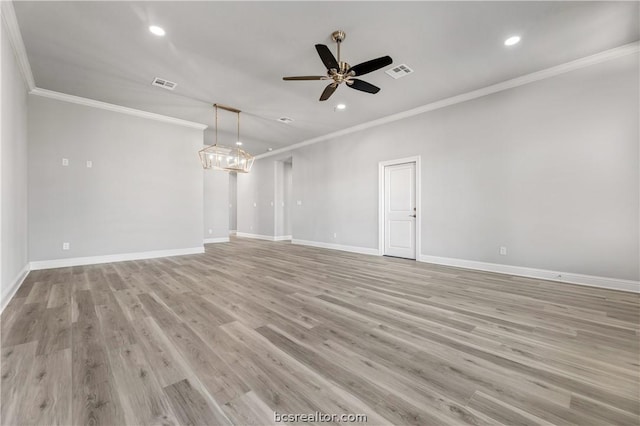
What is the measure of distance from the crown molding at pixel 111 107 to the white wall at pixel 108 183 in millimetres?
81

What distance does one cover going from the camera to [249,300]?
2.89 meters

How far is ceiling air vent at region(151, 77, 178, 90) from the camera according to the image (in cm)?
406

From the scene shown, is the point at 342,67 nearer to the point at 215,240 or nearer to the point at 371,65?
the point at 371,65

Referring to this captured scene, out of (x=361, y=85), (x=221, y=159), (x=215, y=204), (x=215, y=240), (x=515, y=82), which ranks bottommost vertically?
(x=215, y=240)

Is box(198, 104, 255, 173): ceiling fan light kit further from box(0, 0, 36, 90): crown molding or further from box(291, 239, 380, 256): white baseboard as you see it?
box(291, 239, 380, 256): white baseboard

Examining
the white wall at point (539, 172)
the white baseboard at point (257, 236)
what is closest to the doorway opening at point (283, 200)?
the white baseboard at point (257, 236)

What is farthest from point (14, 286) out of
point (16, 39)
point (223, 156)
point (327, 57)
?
→ point (327, 57)

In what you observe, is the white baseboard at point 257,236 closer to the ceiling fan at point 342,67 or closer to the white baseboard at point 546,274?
the white baseboard at point 546,274

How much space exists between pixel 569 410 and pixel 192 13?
430cm

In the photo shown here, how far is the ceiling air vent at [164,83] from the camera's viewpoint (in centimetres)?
406

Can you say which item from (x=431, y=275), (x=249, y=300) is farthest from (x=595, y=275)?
(x=249, y=300)

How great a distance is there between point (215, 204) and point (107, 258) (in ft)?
11.4

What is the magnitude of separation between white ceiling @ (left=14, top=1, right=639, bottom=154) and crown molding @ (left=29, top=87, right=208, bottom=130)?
23 centimetres

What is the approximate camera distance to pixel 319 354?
5.84 ft
